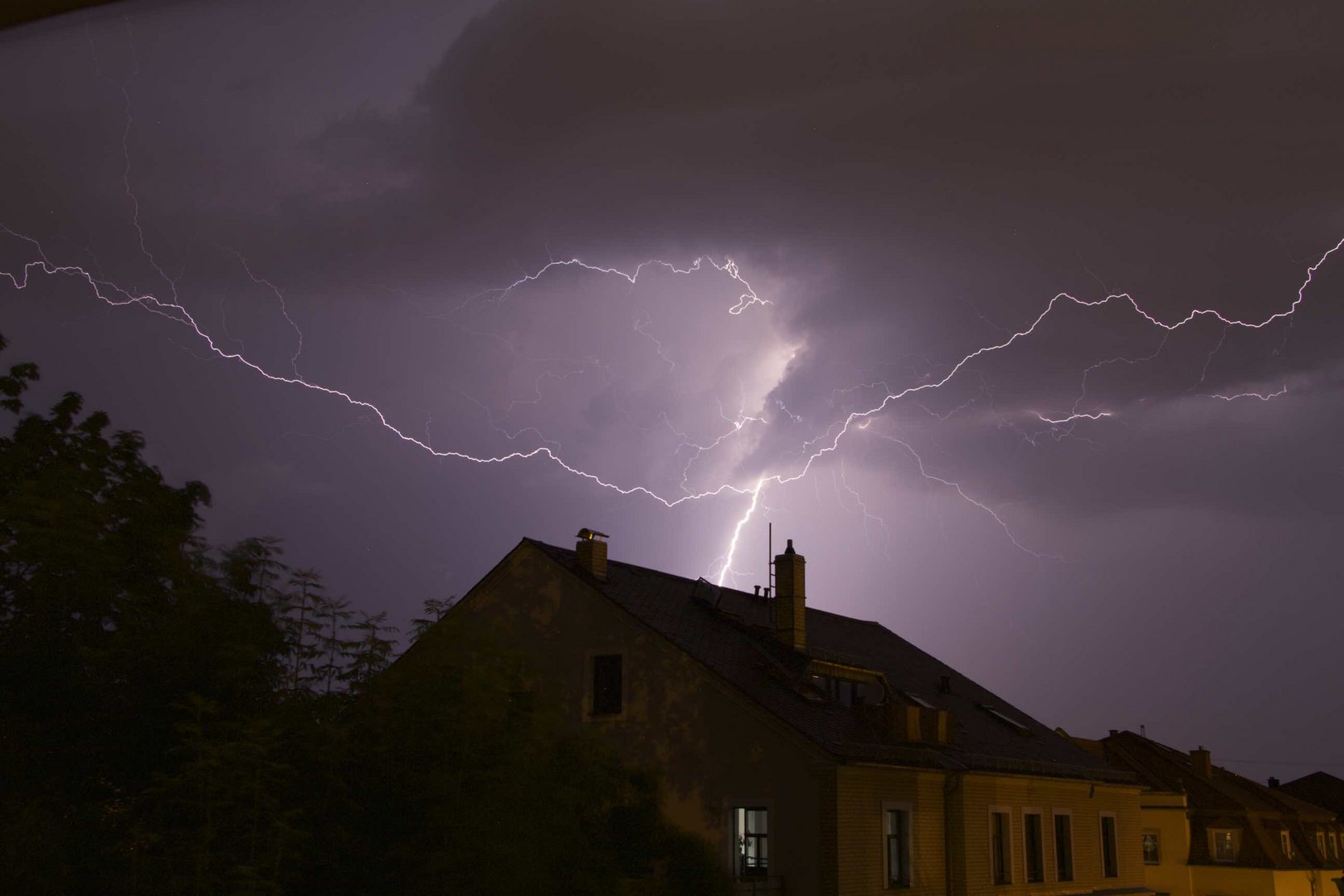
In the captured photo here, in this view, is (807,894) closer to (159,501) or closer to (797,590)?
(797,590)

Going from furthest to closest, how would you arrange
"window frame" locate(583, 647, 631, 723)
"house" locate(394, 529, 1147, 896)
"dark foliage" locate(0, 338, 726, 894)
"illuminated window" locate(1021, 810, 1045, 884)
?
"illuminated window" locate(1021, 810, 1045, 884)
"window frame" locate(583, 647, 631, 723)
"house" locate(394, 529, 1147, 896)
"dark foliage" locate(0, 338, 726, 894)

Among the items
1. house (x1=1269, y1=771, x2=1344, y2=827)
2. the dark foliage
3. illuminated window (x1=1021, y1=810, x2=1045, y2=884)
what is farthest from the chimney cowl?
house (x1=1269, y1=771, x2=1344, y2=827)

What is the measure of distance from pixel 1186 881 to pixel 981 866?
25.4 meters

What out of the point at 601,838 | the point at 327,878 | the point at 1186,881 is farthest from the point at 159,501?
the point at 1186,881

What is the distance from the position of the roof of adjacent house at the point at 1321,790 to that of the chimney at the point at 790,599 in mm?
49278

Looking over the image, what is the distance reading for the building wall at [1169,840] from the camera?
4141 cm

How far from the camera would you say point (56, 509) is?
13.6 meters

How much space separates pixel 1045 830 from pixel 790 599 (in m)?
7.42

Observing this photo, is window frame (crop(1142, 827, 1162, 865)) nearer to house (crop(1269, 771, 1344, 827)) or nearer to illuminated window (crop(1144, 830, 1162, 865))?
illuminated window (crop(1144, 830, 1162, 865))

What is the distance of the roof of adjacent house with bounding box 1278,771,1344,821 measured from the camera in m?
59.2

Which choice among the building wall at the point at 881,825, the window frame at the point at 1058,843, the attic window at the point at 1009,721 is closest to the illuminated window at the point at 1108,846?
the window frame at the point at 1058,843

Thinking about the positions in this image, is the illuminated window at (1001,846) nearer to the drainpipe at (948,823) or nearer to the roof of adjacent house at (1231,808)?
the drainpipe at (948,823)

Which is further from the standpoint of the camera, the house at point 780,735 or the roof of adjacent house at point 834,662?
the roof of adjacent house at point 834,662

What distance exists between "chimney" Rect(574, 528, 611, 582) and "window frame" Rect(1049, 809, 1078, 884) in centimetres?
1136
